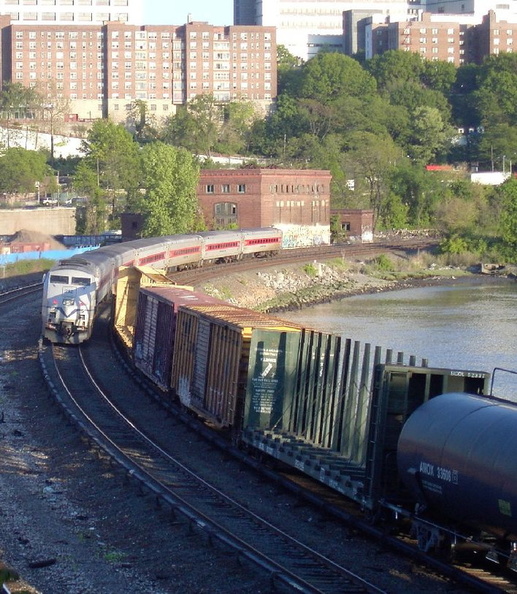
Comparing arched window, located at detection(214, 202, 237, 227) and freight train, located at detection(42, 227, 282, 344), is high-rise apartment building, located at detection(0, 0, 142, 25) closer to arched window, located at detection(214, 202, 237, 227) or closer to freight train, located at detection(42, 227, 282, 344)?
arched window, located at detection(214, 202, 237, 227)

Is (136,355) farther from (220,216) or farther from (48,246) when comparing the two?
(220,216)

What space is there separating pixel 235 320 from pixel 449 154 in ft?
397

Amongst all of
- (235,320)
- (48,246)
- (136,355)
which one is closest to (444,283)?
(48,246)

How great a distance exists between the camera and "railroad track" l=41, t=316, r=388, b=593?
1328 cm

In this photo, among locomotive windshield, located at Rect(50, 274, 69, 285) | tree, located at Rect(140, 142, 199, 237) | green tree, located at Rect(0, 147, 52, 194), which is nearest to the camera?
locomotive windshield, located at Rect(50, 274, 69, 285)

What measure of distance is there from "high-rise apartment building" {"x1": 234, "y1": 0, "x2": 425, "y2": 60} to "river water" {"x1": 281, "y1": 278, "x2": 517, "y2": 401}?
9531 centimetres

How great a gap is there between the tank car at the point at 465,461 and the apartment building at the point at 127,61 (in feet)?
420

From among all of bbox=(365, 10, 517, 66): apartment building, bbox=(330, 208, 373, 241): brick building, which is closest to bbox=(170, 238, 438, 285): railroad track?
bbox=(330, 208, 373, 241): brick building

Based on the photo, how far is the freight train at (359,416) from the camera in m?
12.3

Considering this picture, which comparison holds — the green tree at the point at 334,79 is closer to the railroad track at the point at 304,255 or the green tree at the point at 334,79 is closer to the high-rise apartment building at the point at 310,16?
the high-rise apartment building at the point at 310,16

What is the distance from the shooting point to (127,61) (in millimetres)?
139875

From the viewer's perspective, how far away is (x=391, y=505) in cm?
1424

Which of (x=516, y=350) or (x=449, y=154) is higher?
(x=449, y=154)

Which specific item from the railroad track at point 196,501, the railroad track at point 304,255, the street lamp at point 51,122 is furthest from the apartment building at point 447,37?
the railroad track at point 196,501
